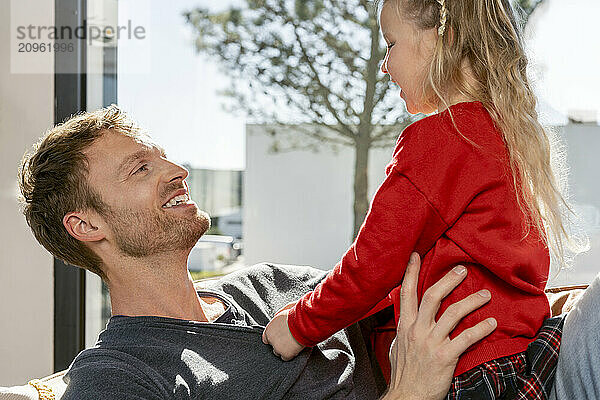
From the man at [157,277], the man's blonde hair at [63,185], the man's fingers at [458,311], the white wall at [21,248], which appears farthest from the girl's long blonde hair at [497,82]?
the white wall at [21,248]

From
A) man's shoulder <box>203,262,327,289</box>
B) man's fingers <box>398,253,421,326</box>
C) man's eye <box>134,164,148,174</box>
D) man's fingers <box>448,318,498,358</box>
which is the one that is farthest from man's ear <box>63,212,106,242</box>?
man's fingers <box>448,318,498,358</box>

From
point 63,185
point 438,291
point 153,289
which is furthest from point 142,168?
point 438,291

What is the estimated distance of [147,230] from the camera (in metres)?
1.62

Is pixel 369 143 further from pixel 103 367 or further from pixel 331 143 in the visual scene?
pixel 103 367

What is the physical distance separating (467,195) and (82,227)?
2.99ft

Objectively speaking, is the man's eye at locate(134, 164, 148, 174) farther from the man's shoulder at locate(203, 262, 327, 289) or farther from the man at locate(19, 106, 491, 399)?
the man's shoulder at locate(203, 262, 327, 289)

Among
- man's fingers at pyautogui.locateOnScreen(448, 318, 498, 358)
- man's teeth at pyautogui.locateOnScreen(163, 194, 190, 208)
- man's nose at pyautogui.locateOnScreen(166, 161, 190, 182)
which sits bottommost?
man's fingers at pyautogui.locateOnScreen(448, 318, 498, 358)

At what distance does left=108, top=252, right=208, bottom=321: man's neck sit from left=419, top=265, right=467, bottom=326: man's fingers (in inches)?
22.9

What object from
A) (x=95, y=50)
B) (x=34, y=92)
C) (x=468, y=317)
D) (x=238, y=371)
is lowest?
(x=238, y=371)

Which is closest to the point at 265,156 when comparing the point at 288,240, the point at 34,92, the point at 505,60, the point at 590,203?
the point at 288,240

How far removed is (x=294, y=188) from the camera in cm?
243

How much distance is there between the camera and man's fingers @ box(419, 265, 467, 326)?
125 cm

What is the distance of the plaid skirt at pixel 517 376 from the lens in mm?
1243

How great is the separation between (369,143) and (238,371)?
1118 mm
